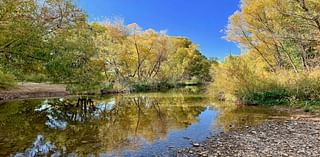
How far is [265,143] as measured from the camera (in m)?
10.2

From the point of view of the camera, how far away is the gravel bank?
886 centimetres

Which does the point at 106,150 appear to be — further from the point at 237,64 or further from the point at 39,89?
the point at 39,89

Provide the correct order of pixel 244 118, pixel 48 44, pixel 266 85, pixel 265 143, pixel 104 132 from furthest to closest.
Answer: pixel 266 85 < pixel 244 118 < pixel 104 132 < pixel 48 44 < pixel 265 143

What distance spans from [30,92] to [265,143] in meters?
29.9

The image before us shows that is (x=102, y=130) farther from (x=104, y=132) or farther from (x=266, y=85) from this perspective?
(x=266, y=85)

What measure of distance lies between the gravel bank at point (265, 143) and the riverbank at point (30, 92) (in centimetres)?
2422

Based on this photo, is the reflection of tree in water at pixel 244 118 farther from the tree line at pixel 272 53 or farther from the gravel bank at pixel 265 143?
the tree line at pixel 272 53

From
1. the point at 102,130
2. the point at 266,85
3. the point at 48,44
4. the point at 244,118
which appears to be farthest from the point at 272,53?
the point at 48,44

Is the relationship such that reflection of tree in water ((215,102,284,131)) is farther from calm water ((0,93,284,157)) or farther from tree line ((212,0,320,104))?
tree line ((212,0,320,104))

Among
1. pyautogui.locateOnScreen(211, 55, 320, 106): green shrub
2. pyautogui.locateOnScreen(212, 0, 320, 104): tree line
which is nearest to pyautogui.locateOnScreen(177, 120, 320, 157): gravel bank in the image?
pyautogui.locateOnScreen(212, 0, 320, 104): tree line

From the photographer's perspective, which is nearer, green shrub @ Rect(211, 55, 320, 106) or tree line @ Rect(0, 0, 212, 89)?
tree line @ Rect(0, 0, 212, 89)

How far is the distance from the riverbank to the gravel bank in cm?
2422

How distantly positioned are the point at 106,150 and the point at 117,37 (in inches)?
1581

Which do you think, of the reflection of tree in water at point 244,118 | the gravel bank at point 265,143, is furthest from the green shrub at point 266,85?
the gravel bank at point 265,143
